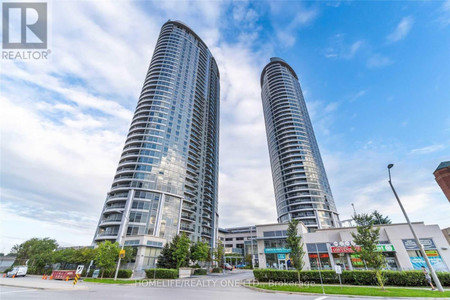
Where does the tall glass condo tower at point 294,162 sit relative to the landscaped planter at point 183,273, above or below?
above

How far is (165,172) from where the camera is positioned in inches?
2253

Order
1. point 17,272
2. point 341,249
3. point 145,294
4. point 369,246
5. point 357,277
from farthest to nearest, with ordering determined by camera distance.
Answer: point 17,272 → point 341,249 → point 357,277 → point 369,246 → point 145,294

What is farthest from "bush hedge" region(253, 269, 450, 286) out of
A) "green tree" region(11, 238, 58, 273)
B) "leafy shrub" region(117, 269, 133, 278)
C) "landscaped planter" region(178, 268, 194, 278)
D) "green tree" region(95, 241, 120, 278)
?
"green tree" region(11, 238, 58, 273)

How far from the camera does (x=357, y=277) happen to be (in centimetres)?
2095

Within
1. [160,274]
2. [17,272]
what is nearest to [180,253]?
[160,274]

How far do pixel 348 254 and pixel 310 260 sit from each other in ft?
20.7

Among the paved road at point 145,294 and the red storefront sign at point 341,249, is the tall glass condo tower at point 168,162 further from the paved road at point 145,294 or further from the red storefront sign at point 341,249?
the red storefront sign at point 341,249

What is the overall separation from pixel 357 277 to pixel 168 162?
50.5m

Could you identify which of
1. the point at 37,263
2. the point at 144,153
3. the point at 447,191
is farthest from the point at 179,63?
the point at 447,191

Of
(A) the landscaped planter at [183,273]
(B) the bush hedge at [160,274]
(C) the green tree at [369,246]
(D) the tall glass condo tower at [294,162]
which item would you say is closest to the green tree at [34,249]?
(B) the bush hedge at [160,274]

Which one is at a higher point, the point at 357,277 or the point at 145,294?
the point at 357,277

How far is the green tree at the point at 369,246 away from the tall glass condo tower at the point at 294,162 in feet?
163

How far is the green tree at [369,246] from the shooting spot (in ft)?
61.5

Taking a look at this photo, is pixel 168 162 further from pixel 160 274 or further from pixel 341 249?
pixel 341 249
